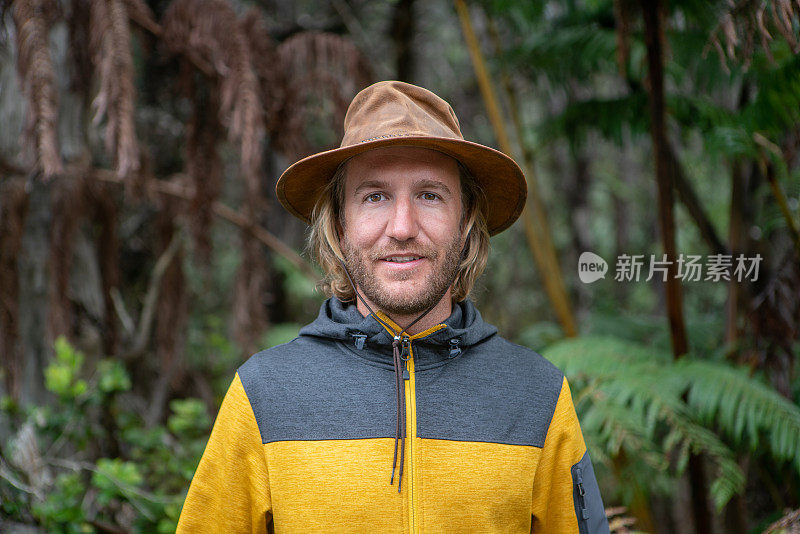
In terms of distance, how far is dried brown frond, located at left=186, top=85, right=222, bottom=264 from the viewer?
2.72 meters

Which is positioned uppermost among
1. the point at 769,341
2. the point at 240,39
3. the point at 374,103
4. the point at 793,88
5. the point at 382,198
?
the point at 240,39

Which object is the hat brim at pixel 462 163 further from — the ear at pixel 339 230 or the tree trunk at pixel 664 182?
the tree trunk at pixel 664 182

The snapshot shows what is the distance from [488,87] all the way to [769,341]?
1787 mm

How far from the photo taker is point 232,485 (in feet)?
4.77

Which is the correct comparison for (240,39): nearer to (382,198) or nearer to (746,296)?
(382,198)

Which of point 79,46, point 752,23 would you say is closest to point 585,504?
point 752,23

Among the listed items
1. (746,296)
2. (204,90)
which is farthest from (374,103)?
(746,296)

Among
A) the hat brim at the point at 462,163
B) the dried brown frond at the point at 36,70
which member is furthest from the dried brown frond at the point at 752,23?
the dried brown frond at the point at 36,70

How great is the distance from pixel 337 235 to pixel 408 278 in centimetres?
35

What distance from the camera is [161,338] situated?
10.1ft

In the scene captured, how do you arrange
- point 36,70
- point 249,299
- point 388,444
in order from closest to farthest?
1. point 388,444
2. point 36,70
3. point 249,299

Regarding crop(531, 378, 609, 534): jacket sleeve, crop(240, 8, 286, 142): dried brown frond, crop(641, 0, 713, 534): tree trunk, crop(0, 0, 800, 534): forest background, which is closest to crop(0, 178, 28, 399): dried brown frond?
crop(0, 0, 800, 534): forest background

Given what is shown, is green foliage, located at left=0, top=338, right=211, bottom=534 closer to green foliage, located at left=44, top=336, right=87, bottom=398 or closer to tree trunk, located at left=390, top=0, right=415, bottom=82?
green foliage, located at left=44, top=336, right=87, bottom=398

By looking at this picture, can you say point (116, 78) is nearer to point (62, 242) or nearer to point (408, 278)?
point (62, 242)
